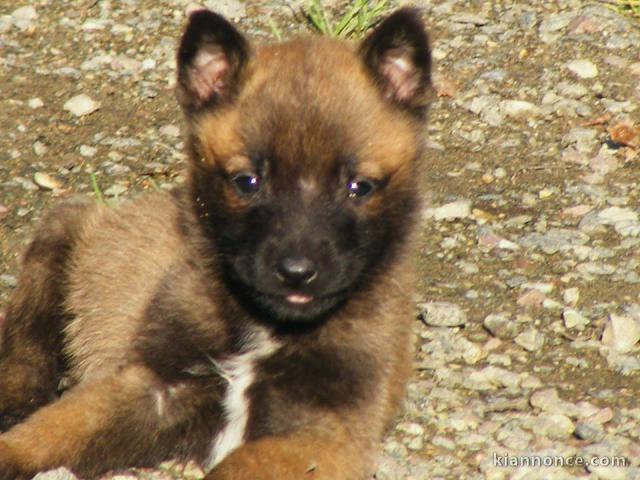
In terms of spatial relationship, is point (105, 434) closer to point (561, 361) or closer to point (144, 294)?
point (144, 294)

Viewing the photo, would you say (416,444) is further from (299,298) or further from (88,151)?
(88,151)

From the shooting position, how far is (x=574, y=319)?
5297 millimetres

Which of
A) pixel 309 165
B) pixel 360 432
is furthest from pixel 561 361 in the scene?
pixel 309 165

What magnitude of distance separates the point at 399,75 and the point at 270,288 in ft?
2.91

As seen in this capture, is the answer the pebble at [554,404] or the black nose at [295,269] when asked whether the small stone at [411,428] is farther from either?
the black nose at [295,269]

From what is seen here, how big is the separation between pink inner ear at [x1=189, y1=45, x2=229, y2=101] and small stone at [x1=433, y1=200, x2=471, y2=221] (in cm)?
179

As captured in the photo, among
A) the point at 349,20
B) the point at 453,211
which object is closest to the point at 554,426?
the point at 453,211

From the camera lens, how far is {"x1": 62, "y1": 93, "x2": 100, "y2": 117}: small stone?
6617 millimetres

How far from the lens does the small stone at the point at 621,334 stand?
16.8 ft

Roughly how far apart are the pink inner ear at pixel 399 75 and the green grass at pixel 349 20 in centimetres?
246

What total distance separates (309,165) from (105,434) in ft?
3.61

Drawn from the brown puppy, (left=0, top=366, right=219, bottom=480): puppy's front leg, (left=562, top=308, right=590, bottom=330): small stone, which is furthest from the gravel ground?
the brown puppy

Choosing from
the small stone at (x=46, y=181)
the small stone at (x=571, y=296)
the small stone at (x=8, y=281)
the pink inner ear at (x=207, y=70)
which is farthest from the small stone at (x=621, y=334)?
the small stone at (x=46, y=181)

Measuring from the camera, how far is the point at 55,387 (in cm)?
497
